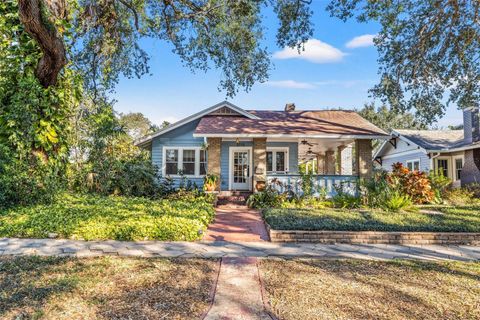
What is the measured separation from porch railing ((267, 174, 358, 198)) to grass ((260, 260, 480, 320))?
748 cm

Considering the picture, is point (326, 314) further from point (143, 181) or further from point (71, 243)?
point (143, 181)

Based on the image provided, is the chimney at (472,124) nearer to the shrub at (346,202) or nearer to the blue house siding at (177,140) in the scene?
the shrub at (346,202)

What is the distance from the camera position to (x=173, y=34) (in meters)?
12.5

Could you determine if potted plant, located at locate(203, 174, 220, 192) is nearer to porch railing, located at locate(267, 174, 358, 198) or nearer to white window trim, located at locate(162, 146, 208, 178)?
porch railing, located at locate(267, 174, 358, 198)

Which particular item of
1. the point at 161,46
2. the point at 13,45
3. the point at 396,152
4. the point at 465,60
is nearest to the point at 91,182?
the point at 13,45

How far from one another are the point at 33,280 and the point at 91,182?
9135 millimetres

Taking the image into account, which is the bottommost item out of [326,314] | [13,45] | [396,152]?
[326,314]

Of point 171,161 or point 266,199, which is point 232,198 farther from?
point 171,161

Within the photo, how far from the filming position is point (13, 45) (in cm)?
916

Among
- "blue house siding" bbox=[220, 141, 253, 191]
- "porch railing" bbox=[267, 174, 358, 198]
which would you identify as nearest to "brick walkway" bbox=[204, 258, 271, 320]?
"porch railing" bbox=[267, 174, 358, 198]

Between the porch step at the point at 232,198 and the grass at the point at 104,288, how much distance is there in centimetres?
804

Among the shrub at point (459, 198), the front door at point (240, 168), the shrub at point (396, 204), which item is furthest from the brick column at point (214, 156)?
the shrub at point (459, 198)

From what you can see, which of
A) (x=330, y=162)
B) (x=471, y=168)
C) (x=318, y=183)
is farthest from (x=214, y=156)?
(x=471, y=168)

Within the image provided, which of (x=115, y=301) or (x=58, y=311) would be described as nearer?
(x=58, y=311)
